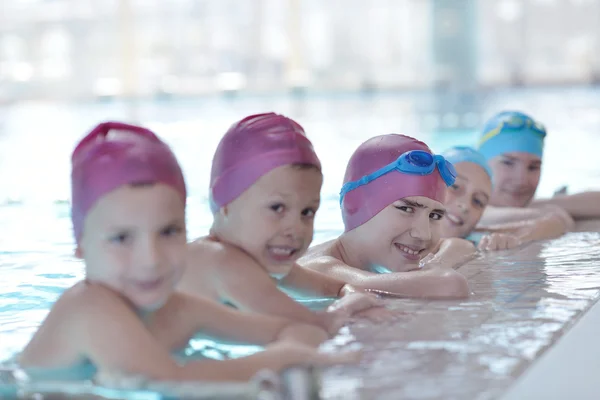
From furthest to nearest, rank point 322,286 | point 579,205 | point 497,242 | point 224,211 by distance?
point 579,205 < point 497,242 < point 322,286 < point 224,211

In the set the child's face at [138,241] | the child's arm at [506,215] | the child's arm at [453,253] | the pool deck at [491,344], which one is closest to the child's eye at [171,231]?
the child's face at [138,241]

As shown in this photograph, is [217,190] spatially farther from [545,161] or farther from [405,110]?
[405,110]

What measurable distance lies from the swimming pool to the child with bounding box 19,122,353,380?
449 millimetres

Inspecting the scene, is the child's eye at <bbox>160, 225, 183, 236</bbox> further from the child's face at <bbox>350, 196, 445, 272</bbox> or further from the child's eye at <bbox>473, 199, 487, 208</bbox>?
the child's eye at <bbox>473, 199, 487, 208</bbox>

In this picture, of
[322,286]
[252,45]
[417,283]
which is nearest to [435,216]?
[417,283]

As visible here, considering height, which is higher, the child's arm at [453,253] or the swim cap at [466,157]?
the swim cap at [466,157]

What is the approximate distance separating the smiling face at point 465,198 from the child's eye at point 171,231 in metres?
3.03

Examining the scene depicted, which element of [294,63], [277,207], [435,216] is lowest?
[435,216]

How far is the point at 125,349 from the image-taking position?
2.59 meters

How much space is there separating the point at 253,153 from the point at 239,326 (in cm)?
66

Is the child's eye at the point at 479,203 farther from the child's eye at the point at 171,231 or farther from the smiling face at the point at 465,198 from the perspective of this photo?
the child's eye at the point at 171,231

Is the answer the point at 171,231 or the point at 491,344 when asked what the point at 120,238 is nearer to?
the point at 171,231

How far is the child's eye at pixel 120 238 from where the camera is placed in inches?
106

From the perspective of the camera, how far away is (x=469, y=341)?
10.4 ft
